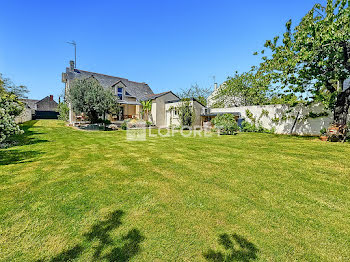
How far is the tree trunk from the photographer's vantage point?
402 inches

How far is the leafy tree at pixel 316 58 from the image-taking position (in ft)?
28.3

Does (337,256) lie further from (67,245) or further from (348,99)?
(348,99)

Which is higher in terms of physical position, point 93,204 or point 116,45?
point 116,45

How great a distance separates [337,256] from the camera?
1.99 metres

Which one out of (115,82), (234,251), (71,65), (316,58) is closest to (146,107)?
(115,82)

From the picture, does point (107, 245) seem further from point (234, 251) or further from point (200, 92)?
point (200, 92)

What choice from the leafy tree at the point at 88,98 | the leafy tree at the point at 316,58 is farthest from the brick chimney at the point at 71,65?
the leafy tree at the point at 316,58

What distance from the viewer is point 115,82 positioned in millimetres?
30844

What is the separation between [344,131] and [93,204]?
14.1 metres

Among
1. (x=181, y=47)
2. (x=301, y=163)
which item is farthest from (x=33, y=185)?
(x=181, y=47)

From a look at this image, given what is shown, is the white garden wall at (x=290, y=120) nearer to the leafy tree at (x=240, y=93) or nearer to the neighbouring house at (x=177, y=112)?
the neighbouring house at (x=177, y=112)

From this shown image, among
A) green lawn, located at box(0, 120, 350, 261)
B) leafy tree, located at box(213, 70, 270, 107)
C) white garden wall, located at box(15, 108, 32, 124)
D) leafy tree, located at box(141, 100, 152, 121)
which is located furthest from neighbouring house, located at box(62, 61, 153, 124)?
green lawn, located at box(0, 120, 350, 261)

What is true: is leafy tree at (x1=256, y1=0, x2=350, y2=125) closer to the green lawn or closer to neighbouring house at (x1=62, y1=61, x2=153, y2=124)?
the green lawn

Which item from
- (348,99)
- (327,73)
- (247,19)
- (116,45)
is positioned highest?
(116,45)
